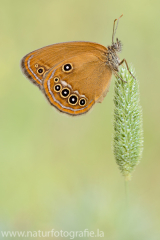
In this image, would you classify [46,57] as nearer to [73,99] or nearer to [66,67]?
[66,67]

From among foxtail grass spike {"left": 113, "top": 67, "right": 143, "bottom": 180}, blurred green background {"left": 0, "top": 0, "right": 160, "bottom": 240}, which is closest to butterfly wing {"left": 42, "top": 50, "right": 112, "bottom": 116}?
blurred green background {"left": 0, "top": 0, "right": 160, "bottom": 240}

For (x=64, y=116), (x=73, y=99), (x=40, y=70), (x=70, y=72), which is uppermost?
(x=70, y=72)

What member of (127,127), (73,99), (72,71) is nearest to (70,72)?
(72,71)

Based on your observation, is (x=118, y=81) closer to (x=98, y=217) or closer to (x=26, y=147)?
(x=98, y=217)

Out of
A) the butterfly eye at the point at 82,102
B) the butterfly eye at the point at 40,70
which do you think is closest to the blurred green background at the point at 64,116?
the butterfly eye at the point at 82,102

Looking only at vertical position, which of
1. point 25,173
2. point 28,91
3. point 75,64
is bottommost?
point 25,173

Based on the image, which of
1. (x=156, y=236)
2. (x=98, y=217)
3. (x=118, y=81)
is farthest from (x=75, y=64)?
(x=156, y=236)
